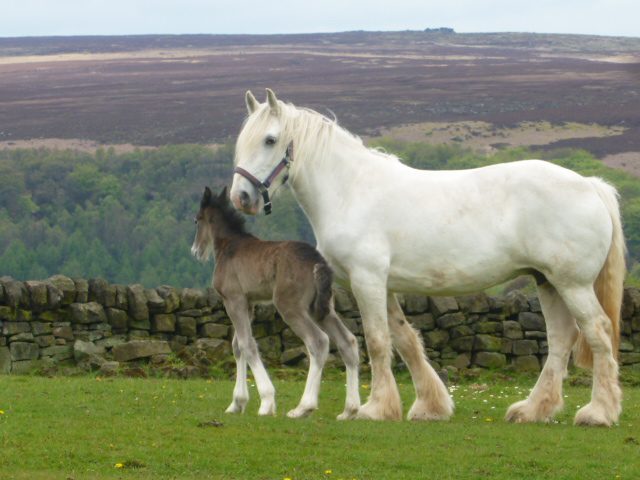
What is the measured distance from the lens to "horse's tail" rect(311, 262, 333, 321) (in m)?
11.1

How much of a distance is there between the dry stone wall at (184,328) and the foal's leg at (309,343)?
15.7 ft

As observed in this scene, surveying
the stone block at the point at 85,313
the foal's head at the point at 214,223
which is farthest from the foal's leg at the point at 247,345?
the stone block at the point at 85,313

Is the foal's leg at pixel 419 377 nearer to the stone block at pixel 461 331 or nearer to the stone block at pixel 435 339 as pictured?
the stone block at pixel 435 339

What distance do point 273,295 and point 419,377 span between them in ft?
5.30

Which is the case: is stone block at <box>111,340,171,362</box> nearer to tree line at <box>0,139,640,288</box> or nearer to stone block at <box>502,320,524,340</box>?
stone block at <box>502,320,524,340</box>

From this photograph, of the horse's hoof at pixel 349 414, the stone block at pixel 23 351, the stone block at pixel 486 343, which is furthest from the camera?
the stone block at pixel 486 343

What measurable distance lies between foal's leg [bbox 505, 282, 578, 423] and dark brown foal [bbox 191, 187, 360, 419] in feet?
5.34

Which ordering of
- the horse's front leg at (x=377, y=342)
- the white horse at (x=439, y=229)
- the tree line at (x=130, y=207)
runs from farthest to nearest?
the tree line at (x=130, y=207) < the white horse at (x=439, y=229) < the horse's front leg at (x=377, y=342)

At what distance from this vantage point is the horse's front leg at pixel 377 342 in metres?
11.3

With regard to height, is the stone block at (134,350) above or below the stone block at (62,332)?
below

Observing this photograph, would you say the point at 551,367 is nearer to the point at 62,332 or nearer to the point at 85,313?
the point at 85,313

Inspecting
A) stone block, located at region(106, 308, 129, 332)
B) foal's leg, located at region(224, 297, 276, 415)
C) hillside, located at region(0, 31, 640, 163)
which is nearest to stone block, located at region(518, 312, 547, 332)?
stone block, located at region(106, 308, 129, 332)

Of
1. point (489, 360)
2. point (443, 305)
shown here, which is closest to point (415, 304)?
point (443, 305)

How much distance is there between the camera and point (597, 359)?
11.5 meters
